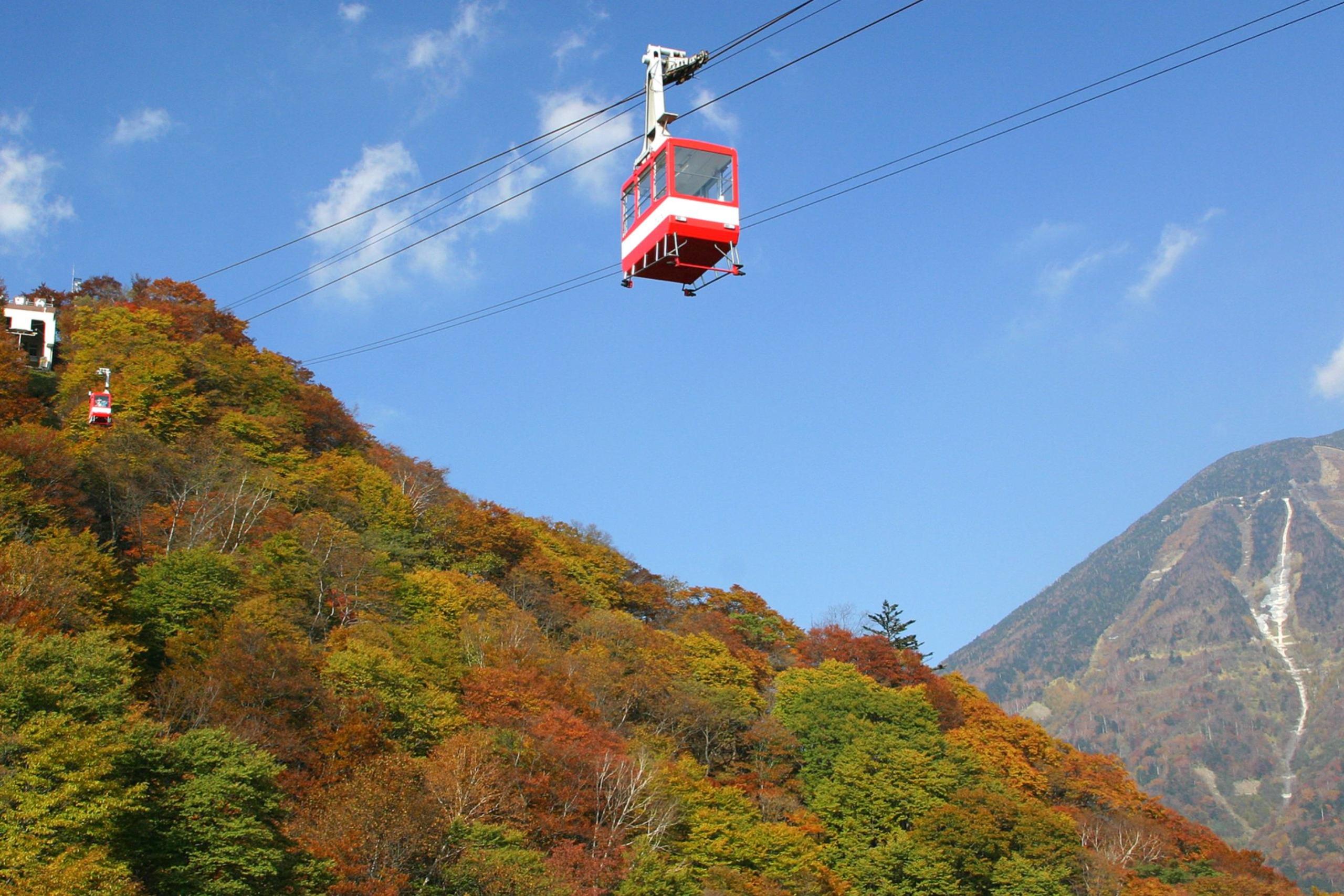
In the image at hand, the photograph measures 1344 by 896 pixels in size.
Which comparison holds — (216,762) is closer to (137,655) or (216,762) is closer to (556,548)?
(137,655)

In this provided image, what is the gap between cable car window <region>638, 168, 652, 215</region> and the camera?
2020 cm

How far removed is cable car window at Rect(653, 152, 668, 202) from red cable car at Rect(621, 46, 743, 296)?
0.02 metres

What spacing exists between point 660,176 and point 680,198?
733 millimetres

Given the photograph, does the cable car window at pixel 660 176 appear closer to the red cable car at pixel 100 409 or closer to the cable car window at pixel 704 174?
the cable car window at pixel 704 174

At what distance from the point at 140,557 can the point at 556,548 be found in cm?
2753

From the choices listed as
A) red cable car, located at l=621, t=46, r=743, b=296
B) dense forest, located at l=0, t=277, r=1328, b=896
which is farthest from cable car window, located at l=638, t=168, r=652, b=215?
dense forest, located at l=0, t=277, r=1328, b=896

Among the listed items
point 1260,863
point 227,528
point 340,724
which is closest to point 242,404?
point 227,528

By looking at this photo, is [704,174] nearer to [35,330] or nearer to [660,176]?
[660,176]

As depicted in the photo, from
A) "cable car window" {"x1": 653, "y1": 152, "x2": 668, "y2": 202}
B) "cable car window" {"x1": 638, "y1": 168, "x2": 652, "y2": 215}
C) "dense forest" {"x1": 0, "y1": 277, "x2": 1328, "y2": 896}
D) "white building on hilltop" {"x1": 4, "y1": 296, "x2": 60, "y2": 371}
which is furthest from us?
"white building on hilltop" {"x1": 4, "y1": 296, "x2": 60, "y2": 371}

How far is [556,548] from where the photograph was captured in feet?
212

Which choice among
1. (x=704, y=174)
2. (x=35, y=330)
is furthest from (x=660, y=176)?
(x=35, y=330)

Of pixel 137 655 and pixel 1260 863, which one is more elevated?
pixel 137 655

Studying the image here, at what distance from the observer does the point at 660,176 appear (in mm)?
A: 19641

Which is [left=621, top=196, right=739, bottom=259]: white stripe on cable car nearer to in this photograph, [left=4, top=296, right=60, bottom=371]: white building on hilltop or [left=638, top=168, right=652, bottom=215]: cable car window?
[left=638, top=168, right=652, bottom=215]: cable car window
